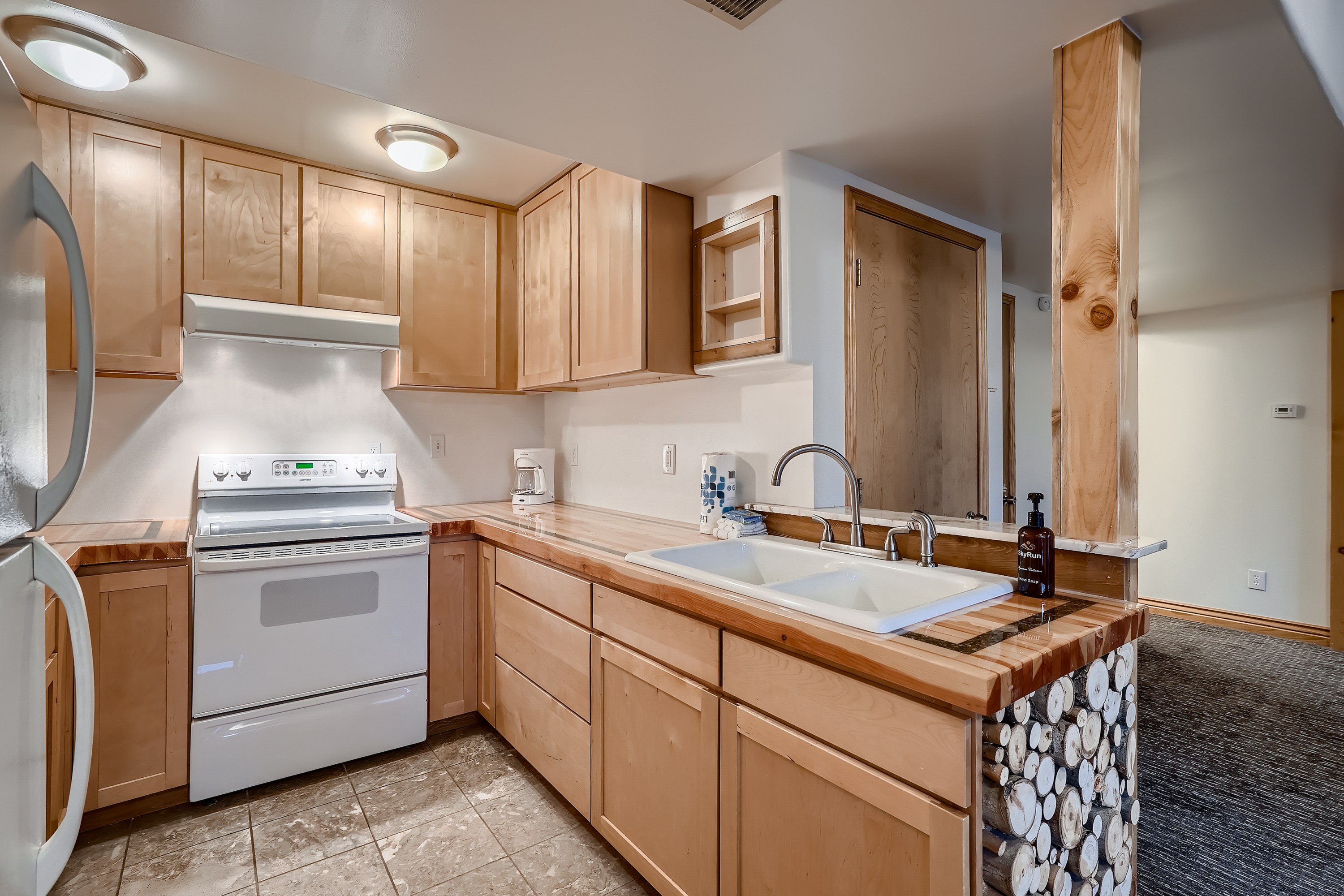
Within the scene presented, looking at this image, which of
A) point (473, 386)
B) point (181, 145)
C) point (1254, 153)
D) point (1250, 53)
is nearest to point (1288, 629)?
point (1254, 153)

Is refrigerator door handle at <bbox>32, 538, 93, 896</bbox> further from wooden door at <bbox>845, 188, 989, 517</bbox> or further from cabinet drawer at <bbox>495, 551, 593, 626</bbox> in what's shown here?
wooden door at <bbox>845, 188, 989, 517</bbox>

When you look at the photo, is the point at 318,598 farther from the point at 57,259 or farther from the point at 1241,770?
the point at 1241,770

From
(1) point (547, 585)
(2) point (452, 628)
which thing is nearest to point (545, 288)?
(1) point (547, 585)

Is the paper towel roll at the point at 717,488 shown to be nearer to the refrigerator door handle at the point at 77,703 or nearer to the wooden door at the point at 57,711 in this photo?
the refrigerator door handle at the point at 77,703

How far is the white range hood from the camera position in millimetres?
2322

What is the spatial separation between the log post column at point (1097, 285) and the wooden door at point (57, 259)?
2943 mm

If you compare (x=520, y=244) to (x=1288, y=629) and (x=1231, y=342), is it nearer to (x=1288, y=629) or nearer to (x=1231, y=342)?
(x=1231, y=342)

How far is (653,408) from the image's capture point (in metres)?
2.78

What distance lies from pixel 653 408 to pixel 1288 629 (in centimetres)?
447

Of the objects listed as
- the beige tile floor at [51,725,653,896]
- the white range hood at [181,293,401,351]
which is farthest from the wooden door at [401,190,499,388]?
the beige tile floor at [51,725,653,896]

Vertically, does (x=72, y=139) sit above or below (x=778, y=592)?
above

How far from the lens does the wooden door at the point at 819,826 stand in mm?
1014

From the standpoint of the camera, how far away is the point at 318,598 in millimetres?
2309

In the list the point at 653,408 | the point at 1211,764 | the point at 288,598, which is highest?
the point at 653,408
